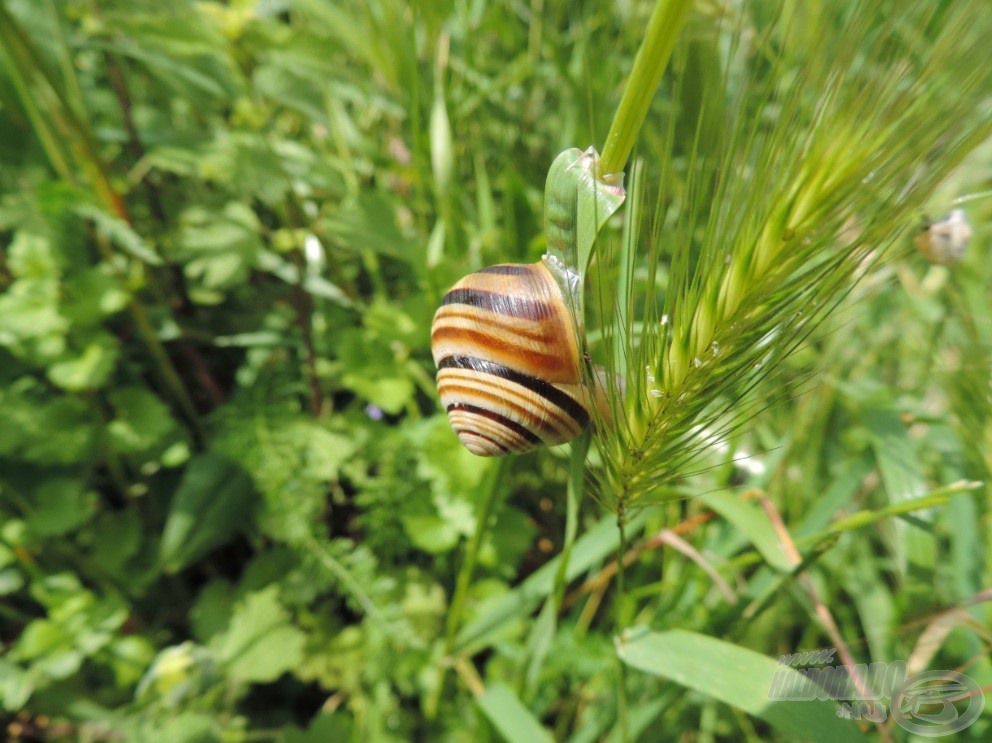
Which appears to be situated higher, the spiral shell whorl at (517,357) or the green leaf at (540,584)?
the spiral shell whorl at (517,357)

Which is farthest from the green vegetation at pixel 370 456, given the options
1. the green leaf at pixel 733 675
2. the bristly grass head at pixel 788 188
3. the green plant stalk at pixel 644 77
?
the green plant stalk at pixel 644 77

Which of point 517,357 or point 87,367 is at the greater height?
point 87,367

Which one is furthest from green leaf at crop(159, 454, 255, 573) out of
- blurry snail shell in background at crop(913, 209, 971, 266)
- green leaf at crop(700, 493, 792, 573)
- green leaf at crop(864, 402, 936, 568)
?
blurry snail shell in background at crop(913, 209, 971, 266)

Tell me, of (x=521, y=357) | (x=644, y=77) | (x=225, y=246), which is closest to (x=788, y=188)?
(x=644, y=77)

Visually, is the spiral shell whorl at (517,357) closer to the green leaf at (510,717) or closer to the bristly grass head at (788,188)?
the bristly grass head at (788,188)

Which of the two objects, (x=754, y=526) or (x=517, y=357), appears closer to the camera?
(x=517, y=357)

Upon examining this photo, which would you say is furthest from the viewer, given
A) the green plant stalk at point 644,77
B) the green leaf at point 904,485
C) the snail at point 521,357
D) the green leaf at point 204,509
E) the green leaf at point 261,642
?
the green leaf at point 204,509

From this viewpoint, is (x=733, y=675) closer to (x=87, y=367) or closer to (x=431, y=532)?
(x=431, y=532)
